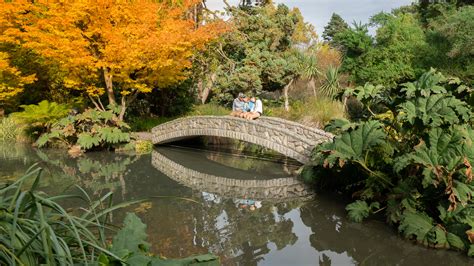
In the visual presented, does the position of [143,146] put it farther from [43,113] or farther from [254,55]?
[254,55]

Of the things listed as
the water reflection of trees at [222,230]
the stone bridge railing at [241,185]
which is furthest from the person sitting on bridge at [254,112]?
the water reflection of trees at [222,230]

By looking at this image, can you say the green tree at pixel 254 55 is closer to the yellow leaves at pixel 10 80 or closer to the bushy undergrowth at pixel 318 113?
the bushy undergrowth at pixel 318 113

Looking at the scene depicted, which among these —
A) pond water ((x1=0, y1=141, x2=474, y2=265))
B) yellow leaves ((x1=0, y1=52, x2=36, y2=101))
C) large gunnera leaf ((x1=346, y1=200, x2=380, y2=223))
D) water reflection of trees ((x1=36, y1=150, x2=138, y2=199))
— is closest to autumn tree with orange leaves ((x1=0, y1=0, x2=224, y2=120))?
yellow leaves ((x1=0, y1=52, x2=36, y2=101))

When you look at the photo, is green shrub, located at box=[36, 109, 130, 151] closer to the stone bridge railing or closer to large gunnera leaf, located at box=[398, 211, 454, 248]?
the stone bridge railing

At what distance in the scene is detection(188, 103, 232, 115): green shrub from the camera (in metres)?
18.5

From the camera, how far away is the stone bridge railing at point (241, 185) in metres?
9.22

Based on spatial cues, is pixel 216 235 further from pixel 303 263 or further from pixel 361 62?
pixel 361 62

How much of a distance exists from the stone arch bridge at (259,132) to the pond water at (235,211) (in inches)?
32.7

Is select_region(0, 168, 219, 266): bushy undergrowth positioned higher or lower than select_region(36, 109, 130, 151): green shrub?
higher

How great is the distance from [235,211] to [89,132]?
8581 millimetres

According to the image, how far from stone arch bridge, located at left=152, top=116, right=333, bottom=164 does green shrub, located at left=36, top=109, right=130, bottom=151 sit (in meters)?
1.60

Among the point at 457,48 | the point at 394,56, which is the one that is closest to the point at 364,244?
the point at 457,48

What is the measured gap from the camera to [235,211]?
25.9ft

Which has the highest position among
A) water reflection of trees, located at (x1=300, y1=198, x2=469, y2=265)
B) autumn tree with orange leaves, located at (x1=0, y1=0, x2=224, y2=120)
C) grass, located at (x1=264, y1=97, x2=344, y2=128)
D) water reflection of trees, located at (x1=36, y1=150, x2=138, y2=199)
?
autumn tree with orange leaves, located at (x1=0, y1=0, x2=224, y2=120)
